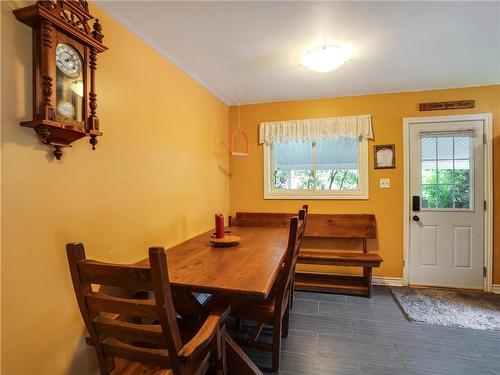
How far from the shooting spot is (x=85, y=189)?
1.49 metres

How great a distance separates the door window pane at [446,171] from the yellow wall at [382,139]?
10.2 inches

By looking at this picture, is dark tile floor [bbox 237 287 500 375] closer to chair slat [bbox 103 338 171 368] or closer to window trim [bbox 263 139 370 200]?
chair slat [bbox 103 338 171 368]

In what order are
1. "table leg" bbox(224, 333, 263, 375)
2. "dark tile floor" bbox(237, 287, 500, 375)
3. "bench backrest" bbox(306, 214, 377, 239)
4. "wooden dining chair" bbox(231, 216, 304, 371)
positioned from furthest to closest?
"bench backrest" bbox(306, 214, 377, 239)
"dark tile floor" bbox(237, 287, 500, 375)
"wooden dining chair" bbox(231, 216, 304, 371)
"table leg" bbox(224, 333, 263, 375)

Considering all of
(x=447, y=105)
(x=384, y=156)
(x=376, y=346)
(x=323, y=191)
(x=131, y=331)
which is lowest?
(x=376, y=346)

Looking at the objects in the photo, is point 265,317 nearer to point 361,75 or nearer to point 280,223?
point 280,223

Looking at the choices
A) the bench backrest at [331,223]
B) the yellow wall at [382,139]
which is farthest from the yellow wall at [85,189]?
the yellow wall at [382,139]

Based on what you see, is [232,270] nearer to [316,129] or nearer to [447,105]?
[316,129]

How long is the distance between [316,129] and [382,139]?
2.60 feet

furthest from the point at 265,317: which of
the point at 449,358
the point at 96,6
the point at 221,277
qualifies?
the point at 96,6

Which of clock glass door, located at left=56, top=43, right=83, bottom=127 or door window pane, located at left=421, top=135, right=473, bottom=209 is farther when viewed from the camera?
door window pane, located at left=421, top=135, right=473, bottom=209

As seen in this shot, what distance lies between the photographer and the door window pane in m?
3.08

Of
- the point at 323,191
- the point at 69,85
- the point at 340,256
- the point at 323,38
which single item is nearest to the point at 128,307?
the point at 69,85

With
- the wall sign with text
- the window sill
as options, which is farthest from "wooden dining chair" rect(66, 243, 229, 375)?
the wall sign with text

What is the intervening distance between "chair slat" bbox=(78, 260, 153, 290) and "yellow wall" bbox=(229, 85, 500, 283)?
278 cm
